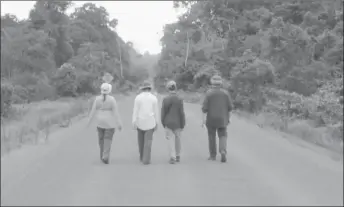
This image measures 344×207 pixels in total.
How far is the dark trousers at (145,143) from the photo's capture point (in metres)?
11.8

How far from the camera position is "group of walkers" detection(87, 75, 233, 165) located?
1202cm

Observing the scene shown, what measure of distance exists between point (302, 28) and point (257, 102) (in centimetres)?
600

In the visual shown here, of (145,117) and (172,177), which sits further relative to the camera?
(145,117)

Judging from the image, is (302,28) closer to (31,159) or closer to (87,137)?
(87,137)

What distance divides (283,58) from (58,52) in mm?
46595

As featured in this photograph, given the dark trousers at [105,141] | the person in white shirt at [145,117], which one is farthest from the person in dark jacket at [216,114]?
the dark trousers at [105,141]

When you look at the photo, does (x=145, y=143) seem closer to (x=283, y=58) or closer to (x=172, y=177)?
(x=172, y=177)

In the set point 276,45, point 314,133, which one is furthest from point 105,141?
point 276,45

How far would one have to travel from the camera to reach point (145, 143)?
1194 centimetres

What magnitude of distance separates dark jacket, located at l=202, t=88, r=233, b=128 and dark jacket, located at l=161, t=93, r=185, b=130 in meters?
0.53

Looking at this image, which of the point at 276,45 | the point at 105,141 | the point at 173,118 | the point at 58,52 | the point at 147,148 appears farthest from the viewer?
the point at 58,52

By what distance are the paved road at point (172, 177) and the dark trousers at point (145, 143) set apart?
0.23m

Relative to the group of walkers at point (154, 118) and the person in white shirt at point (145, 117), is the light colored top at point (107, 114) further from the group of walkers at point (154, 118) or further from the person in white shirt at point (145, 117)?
the person in white shirt at point (145, 117)

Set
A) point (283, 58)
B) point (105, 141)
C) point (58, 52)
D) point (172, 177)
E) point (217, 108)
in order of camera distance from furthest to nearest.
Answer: point (58, 52) → point (283, 58) → point (217, 108) → point (105, 141) → point (172, 177)
